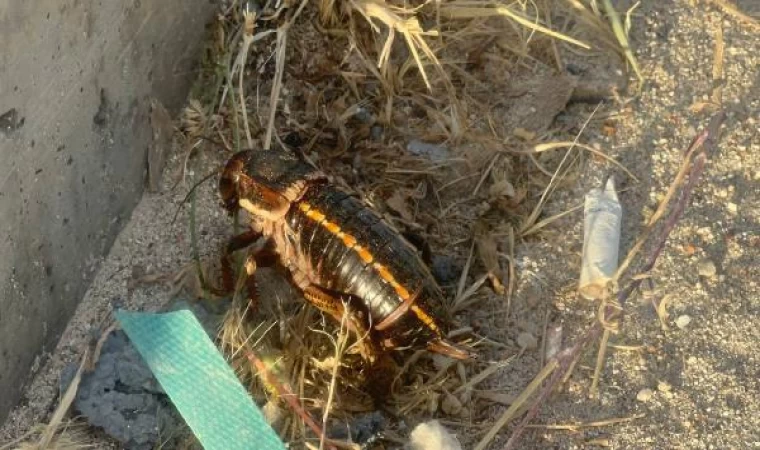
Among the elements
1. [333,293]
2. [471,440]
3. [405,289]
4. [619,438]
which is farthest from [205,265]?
[619,438]

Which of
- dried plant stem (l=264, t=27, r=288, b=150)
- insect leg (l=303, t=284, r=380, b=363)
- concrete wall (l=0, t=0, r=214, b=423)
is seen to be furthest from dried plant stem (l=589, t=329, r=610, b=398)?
concrete wall (l=0, t=0, r=214, b=423)

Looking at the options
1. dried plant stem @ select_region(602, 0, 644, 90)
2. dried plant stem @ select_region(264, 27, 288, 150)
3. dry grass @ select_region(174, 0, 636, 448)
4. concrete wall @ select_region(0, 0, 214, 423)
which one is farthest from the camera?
dried plant stem @ select_region(602, 0, 644, 90)

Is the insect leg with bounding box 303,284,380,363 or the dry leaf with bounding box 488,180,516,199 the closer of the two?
the insect leg with bounding box 303,284,380,363

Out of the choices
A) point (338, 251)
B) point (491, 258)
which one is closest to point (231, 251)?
point (338, 251)

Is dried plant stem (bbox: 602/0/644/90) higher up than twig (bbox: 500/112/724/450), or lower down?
higher up

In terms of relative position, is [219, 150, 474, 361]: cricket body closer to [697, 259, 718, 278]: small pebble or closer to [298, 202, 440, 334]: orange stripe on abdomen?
[298, 202, 440, 334]: orange stripe on abdomen
